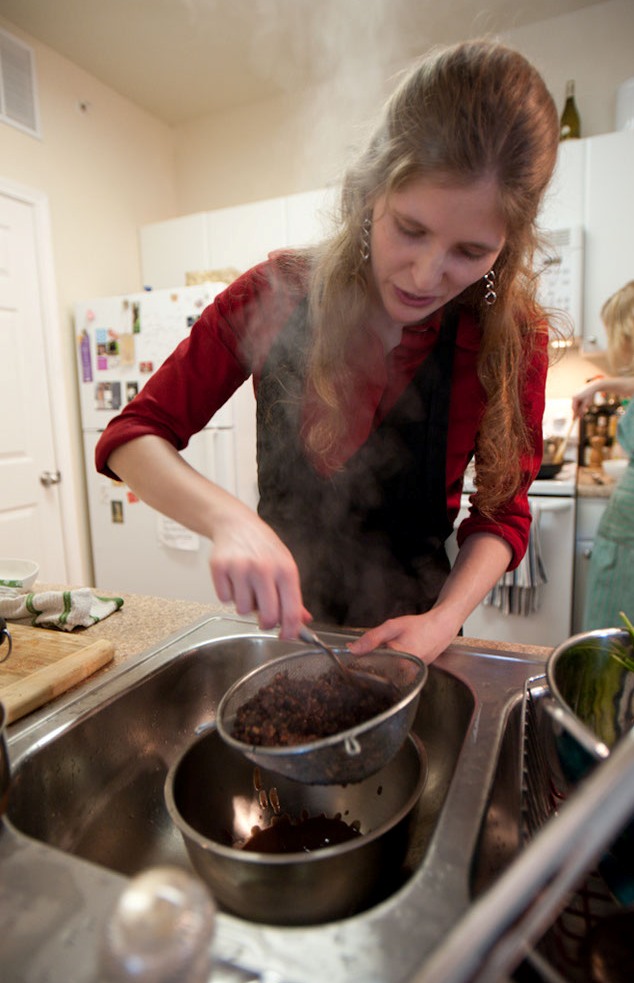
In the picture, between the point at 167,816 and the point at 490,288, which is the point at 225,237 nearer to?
the point at 490,288

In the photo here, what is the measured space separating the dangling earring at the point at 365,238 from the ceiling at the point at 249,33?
1.90 m

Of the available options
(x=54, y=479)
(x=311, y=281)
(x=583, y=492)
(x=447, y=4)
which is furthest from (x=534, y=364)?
(x=54, y=479)

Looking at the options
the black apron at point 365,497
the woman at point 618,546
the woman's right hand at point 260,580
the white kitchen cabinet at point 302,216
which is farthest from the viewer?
the white kitchen cabinet at point 302,216

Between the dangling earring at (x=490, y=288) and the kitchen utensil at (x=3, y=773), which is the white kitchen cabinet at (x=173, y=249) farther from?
the kitchen utensil at (x=3, y=773)

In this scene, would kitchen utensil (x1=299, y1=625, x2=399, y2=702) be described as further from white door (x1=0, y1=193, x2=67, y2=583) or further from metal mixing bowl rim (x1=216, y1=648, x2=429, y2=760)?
white door (x1=0, y1=193, x2=67, y2=583)

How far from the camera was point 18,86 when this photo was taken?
2.79m

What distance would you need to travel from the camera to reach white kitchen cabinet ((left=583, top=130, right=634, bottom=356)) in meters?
2.52

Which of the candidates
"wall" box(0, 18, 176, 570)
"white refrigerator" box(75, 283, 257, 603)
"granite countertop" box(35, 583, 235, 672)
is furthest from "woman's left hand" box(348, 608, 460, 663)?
"wall" box(0, 18, 176, 570)

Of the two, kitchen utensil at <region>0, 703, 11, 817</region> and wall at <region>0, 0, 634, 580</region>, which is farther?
wall at <region>0, 0, 634, 580</region>

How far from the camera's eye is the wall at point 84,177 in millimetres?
2938

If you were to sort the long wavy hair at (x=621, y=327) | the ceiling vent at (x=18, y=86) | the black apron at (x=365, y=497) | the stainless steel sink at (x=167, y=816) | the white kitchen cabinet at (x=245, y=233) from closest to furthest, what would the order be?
the stainless steel sink at (x=167, y=816) → the black apron at (x=365, y=497) → the long wavy hair at (x=621, y=327) → the ceiling vent at (x=18, y=86) → the white kitchen cabinet at (x=245, y=233)

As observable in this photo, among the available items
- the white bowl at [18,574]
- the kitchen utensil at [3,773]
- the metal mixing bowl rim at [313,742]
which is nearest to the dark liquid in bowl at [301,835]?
the metal mixing bowl rim at [313,742]

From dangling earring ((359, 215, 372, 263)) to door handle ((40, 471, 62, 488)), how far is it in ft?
8.63

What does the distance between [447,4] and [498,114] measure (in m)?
2.53
